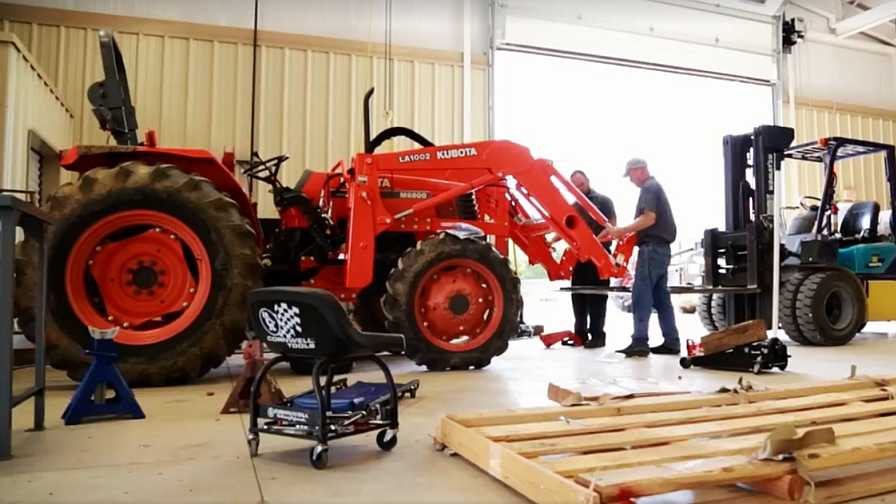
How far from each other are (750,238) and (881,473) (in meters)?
3.88

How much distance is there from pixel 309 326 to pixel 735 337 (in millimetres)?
3526

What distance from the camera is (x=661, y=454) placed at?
2113 millimetres

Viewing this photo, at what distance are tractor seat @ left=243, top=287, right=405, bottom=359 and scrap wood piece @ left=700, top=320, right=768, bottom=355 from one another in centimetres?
317

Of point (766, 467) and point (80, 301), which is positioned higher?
point (80, 301)

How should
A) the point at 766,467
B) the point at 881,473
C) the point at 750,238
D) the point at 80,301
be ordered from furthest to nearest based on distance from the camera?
1. the point at 750,238
2. the point at 80,301
3. the point at 881,473
4. the point at 766,467

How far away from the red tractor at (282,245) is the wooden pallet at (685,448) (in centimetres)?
211

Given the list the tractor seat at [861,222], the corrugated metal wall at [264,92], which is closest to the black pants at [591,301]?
the corrugated metal wall at [264,92]

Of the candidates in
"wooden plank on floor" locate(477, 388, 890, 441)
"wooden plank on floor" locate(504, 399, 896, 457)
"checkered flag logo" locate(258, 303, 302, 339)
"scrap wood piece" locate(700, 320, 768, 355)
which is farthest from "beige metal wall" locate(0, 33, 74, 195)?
"scrap wood piece" locate(700, 320, 768, 355)

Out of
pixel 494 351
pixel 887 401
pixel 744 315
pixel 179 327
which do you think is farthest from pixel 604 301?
pixel 179 327

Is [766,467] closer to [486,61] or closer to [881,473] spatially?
[881,473]

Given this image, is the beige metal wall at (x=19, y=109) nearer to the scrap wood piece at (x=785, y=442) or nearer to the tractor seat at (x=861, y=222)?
the scrap wood piece at (x=785, y=442)

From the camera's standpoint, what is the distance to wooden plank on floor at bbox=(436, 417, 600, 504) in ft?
5.70

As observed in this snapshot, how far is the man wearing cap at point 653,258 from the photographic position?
5.92m

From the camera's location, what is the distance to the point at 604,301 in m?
6.98
